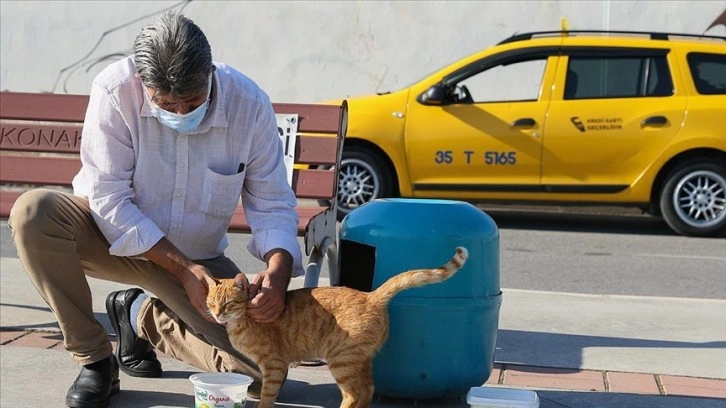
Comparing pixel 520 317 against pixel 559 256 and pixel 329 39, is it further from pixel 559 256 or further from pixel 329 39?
pixel 329 39

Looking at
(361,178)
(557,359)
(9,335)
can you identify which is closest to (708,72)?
(361,178)

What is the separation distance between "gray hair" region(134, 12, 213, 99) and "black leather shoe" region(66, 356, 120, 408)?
1.06 metres

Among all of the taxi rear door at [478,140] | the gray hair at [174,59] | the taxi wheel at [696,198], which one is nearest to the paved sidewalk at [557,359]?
the gray hair at [174,59]

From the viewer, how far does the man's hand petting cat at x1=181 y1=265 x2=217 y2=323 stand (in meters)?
3.94

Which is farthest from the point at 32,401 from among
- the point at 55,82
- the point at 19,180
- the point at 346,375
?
the point at 55,82

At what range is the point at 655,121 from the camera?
32.7ft

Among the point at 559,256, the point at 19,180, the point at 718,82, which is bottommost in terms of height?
the point at 559,256

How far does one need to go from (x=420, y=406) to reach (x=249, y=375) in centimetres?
66

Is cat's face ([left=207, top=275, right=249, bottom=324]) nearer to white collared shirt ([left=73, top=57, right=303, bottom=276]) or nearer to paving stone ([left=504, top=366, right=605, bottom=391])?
white collared shirt ([left=73, top=57, right=303, bottom=276])

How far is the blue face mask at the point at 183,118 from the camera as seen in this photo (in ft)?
12.9

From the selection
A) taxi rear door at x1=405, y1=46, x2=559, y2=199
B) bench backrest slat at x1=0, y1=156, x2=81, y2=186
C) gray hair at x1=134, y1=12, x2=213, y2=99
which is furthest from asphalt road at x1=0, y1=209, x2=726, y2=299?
gray hair at x1=134, y1=12, x2=213, y2=99

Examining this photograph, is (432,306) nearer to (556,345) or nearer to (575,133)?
(556,345)

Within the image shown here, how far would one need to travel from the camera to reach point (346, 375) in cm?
387

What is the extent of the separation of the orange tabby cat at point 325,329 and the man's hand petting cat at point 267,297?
0.03m
